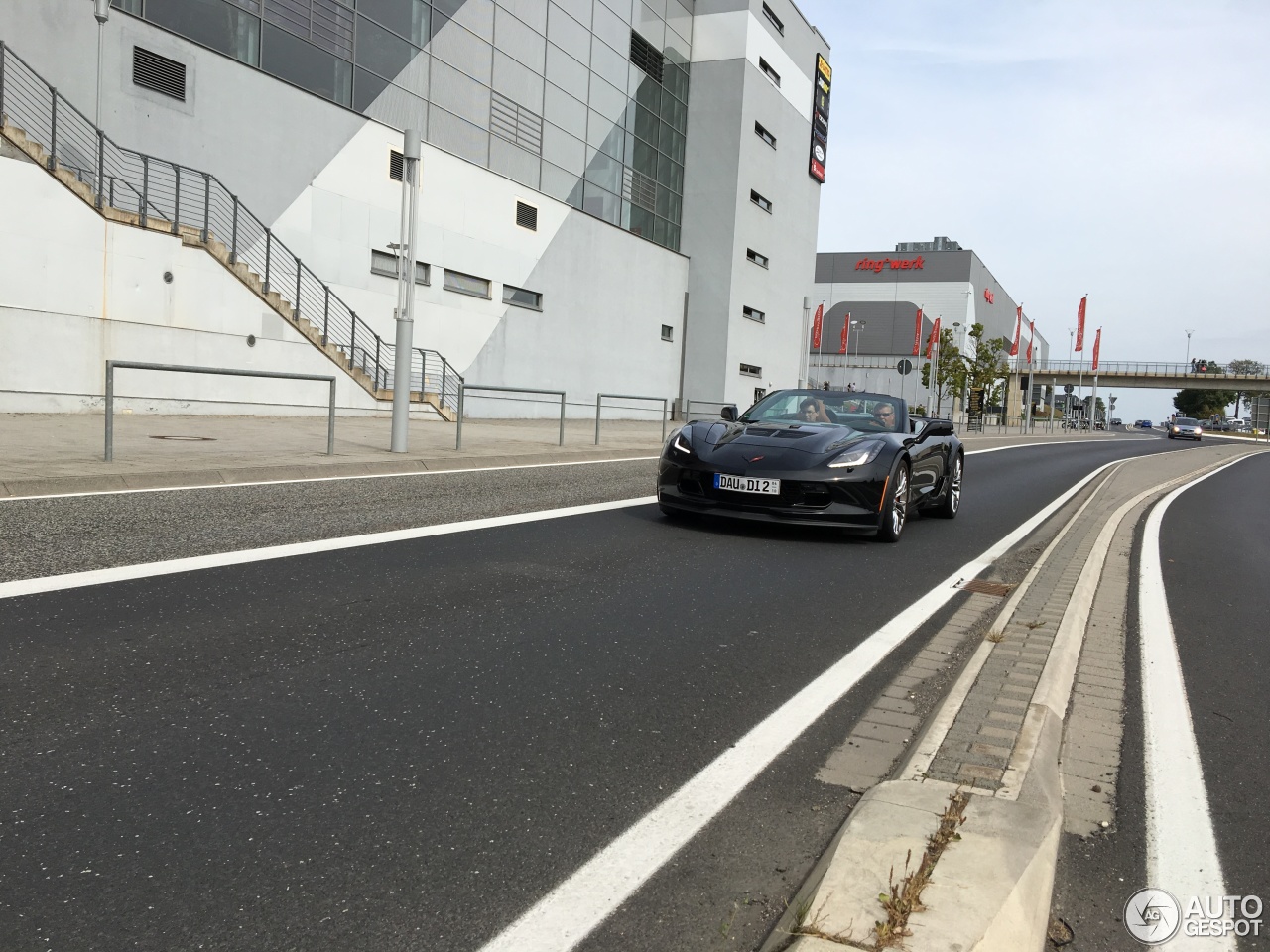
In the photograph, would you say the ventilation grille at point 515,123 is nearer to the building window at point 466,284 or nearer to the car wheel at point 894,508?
the building window at point 466,284

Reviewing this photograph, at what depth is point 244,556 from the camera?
5.94 metres

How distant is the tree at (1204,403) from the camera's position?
155m

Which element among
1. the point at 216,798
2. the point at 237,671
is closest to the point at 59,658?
the point at 237,671

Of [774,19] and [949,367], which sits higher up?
[774,19]

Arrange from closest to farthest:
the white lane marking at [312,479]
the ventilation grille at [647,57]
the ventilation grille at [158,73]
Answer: the white lane marking at [312,479] → the ventilation grille at [158,73] → the ventilation grille at [647,57]

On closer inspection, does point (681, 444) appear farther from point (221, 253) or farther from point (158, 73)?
point (158, 73)

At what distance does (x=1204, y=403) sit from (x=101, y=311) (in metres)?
172

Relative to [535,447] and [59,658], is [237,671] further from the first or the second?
[535,447]

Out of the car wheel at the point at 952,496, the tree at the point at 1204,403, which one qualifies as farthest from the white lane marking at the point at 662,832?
the tree at the point at 1204,403

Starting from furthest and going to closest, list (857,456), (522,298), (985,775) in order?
(522,298) → (857,456) → (985,775)

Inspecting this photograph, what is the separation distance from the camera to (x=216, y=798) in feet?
8.78

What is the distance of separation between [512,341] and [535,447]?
12.9 m

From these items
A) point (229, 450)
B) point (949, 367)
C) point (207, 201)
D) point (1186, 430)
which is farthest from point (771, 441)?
point (1186, 430)

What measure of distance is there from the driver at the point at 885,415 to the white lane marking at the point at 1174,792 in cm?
380
